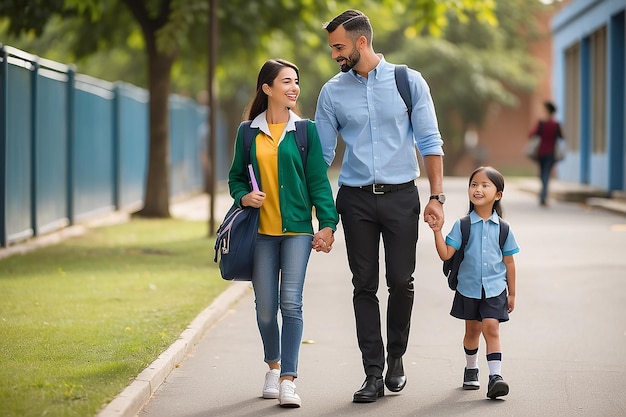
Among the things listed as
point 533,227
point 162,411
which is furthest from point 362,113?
point 533,227

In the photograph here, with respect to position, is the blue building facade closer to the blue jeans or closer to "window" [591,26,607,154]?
"window" [591,26,607,154]

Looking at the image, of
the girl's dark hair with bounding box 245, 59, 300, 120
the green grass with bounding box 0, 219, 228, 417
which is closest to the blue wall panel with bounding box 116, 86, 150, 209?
the green grass with bounding box 0, 219, 228, 417

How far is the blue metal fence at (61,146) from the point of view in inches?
551

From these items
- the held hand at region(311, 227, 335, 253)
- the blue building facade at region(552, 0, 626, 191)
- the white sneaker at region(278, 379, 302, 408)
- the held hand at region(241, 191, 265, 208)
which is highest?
the blue building facade at region(552, 0, 626, 191)

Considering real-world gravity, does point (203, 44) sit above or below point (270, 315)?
above

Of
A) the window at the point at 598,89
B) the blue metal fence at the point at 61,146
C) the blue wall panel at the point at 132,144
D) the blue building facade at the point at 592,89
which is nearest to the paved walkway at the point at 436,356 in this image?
the blue metal fence at the point at 61,146

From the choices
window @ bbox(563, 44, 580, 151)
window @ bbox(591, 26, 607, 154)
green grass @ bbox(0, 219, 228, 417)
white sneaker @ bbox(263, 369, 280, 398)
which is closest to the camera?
green grass @ bbox(0, 219, 228, 417)

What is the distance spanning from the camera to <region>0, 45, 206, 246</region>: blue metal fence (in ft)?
46.0

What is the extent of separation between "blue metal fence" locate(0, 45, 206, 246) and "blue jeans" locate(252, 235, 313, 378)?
7573 millimetres

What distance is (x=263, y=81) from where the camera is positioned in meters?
6.55

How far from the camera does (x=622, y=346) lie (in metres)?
8.40

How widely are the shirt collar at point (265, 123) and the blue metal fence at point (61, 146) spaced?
755cm

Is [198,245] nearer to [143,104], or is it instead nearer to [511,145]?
[143,104]

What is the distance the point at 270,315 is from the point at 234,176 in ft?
2.49
